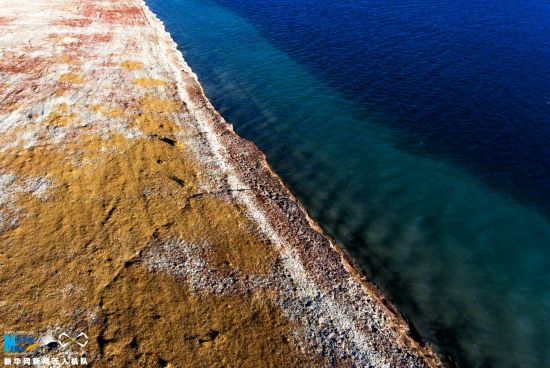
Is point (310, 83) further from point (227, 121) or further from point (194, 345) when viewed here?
point (194, 345)
